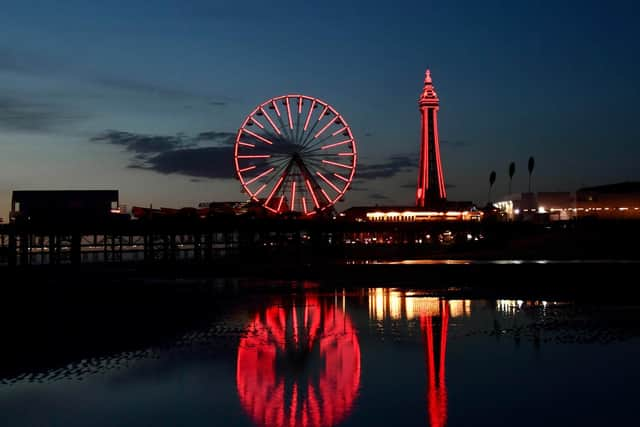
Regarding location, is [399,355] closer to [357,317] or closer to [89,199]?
[357,317]

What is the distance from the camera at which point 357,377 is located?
18.8 m

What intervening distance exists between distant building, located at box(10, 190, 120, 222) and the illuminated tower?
2102 inches

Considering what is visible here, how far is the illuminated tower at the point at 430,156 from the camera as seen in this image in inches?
5079

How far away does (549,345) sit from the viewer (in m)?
22.4

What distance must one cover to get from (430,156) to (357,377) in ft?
369

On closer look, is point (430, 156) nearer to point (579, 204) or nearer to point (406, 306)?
point (579, 204)

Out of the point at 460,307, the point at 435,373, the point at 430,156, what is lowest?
the point at 435,373

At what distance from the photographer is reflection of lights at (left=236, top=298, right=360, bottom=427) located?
615 inches

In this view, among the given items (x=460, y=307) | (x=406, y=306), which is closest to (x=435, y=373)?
(x=460, y=307)

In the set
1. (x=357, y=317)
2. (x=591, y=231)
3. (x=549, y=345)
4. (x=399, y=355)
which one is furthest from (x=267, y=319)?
(x=591, y=231)

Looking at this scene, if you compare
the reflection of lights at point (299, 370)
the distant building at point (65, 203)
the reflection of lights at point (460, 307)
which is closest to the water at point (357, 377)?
the reflection of lights at point (299, 370)

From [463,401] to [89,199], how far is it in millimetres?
85504

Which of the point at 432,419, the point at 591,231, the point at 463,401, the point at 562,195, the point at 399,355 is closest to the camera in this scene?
the point at 432,419

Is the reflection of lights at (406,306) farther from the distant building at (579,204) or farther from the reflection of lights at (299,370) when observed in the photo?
the distant building at (579,204)
